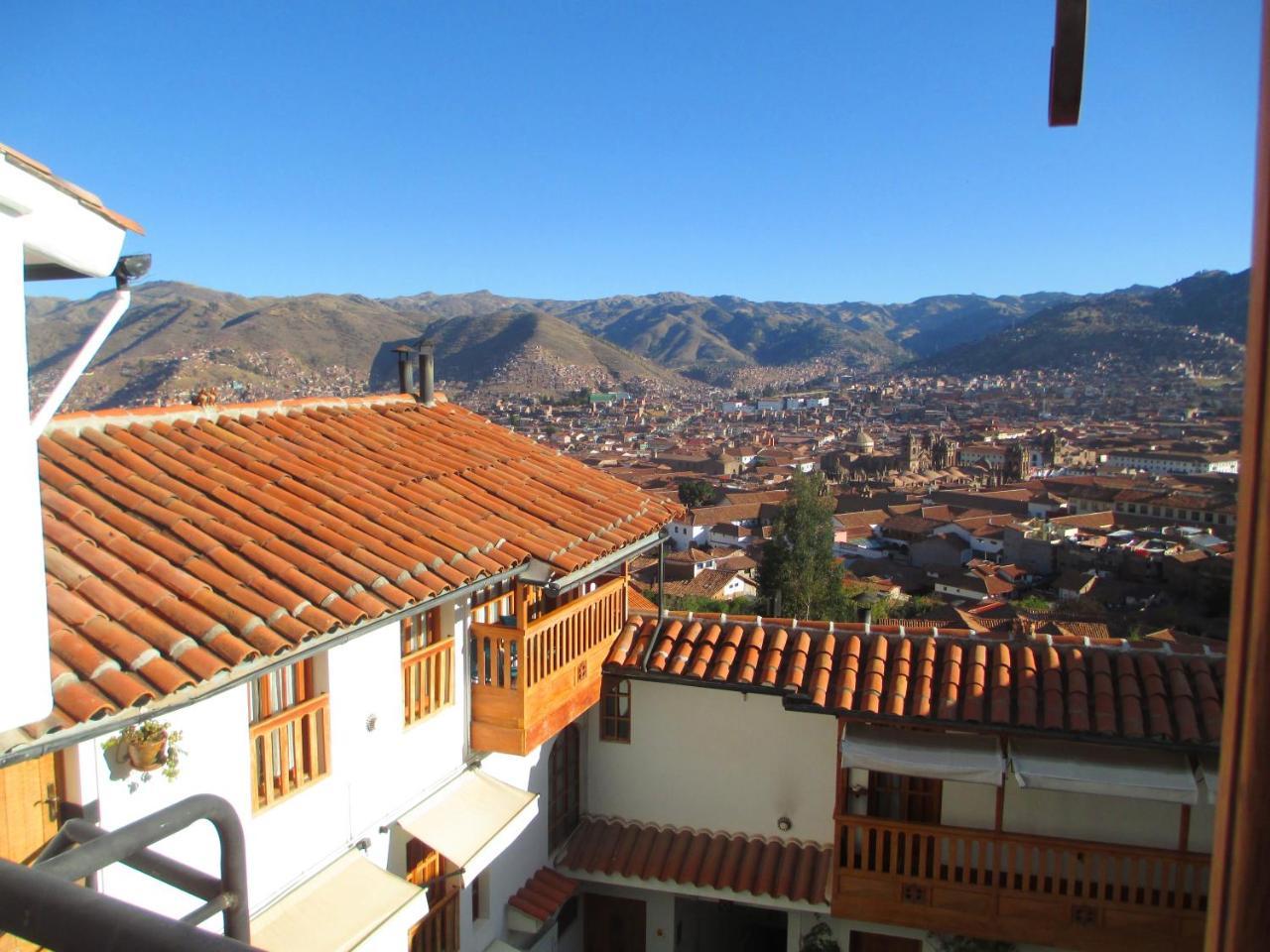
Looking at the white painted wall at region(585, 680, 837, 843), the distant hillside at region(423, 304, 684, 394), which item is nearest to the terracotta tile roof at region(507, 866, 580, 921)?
the white painted wall at region(585, 680, 837, 843)

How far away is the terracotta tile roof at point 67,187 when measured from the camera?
1.66 meters

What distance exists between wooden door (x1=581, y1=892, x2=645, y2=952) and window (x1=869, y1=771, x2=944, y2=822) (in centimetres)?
209

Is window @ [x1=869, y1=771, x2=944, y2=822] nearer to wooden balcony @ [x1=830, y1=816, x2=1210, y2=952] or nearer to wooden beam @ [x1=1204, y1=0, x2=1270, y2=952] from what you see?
wooden balcony @ [x1=830, y1=816, x2=1210, y2=952]

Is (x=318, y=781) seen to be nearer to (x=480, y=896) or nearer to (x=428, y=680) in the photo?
(x=428, y=680)

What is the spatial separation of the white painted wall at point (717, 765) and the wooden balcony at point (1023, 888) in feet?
2.03

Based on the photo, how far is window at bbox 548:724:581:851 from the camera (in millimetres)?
6855

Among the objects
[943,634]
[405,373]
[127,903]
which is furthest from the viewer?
[405,373]

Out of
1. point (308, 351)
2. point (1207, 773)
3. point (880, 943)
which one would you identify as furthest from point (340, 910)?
point (308, 351)

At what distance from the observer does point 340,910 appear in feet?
14.0

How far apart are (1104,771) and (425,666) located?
4.24m

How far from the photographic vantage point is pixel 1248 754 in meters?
0.54

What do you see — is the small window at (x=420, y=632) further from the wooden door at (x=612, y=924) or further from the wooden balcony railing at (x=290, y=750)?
the wooden door at (x=612, y=924)

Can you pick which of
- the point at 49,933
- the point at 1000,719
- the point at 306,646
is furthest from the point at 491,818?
the point at 49,933

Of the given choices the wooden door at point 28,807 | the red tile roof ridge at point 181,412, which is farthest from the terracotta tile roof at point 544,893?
the red tile roof ridge at point 181,412
